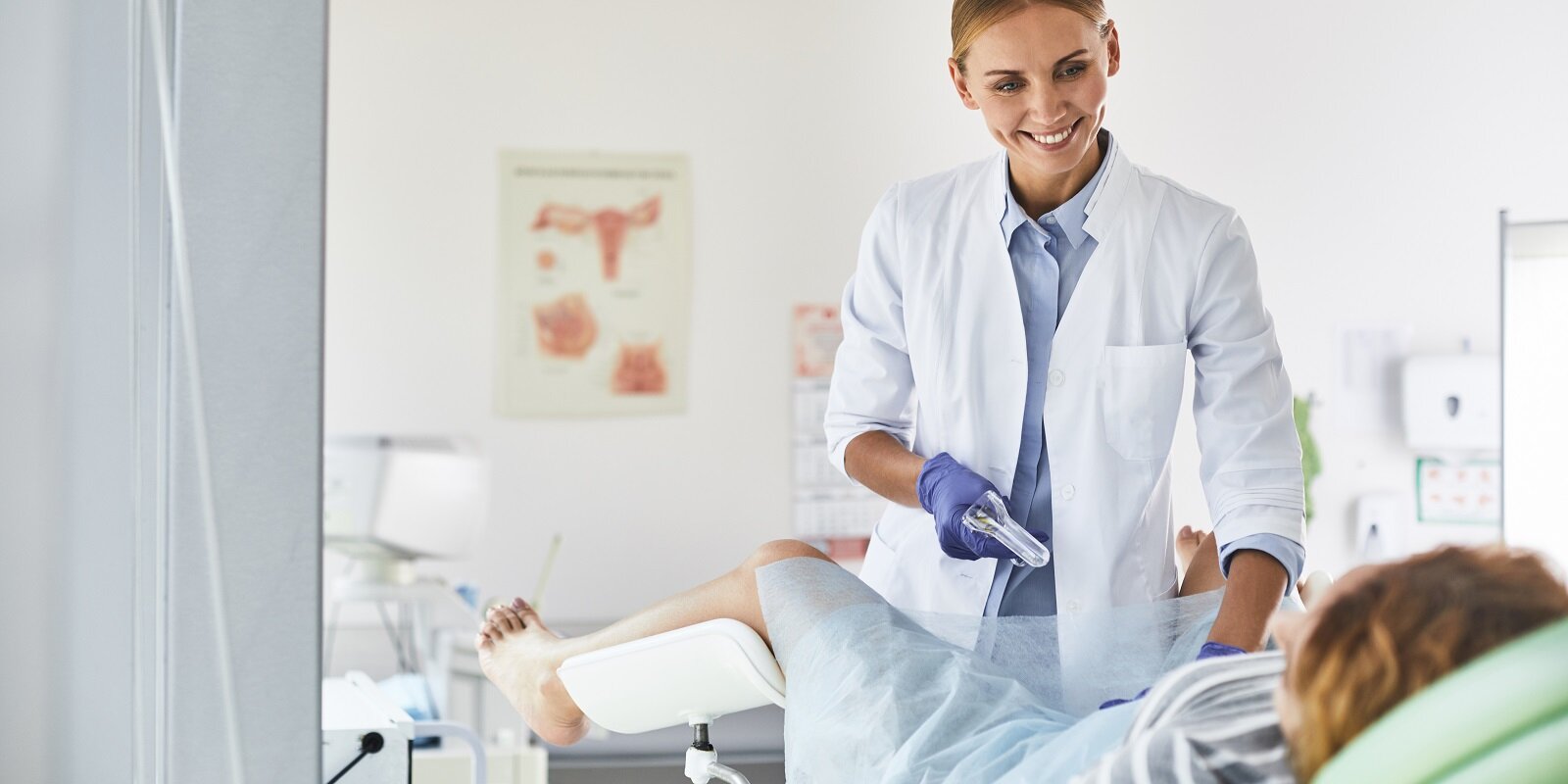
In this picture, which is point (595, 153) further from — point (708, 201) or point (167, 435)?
point (167, 435)

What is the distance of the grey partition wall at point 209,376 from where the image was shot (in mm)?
843

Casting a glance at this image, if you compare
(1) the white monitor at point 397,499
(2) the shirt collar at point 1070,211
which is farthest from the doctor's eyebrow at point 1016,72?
(1) the white monitor at point 397,499

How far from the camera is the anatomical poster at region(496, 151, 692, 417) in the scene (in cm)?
315

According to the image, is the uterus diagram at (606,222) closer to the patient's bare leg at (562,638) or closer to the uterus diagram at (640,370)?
the uterus diagram at (640,370)

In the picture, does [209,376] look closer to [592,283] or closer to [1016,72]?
[1016,72]

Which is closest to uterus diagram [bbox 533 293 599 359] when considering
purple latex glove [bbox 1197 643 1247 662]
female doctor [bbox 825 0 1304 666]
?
female doctor [bbox 825 0 1304 666]

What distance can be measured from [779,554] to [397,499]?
132 cm

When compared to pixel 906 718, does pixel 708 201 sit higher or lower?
higher

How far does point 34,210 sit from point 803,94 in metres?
2.49

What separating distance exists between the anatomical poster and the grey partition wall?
2.23m

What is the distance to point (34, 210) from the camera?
884 millimetres

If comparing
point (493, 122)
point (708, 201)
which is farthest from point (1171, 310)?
point (493, 122)

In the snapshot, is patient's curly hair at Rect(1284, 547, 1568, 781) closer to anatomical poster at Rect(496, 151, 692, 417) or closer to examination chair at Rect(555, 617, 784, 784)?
examination chair at Rect(555, 617, 784, 784)

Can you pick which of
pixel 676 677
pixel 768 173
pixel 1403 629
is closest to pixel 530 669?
pixel 676 677
